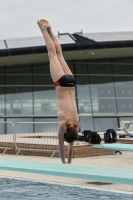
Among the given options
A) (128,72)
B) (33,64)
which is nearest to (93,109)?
(128,72)

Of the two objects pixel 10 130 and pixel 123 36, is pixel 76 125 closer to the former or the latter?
pixel 10 130

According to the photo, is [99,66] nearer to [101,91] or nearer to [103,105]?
[101,91]

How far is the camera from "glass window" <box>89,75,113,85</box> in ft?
77.8

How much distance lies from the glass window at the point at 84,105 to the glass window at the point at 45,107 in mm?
2015

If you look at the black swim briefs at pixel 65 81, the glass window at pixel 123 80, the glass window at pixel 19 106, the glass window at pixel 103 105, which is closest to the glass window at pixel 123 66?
the glass window at pixel 123 80

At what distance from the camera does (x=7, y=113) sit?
2214 cm

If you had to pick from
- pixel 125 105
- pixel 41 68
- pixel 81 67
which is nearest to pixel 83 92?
pixel 81 67

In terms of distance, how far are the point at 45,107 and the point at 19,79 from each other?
3.37 metres

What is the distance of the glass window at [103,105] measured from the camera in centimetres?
2258

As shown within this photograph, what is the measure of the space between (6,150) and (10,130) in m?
7.02

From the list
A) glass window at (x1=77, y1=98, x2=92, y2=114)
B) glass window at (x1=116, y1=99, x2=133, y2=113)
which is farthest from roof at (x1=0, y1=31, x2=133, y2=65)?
glass window at (x1=116, y1=99, x2=133, y2=113)

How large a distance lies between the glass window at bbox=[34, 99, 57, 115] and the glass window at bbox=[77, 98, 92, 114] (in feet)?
6.61

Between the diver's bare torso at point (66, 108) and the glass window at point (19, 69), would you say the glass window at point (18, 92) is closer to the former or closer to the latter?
the glass window at point (19, 69)

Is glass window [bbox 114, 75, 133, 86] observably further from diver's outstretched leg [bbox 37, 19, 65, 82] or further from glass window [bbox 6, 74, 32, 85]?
diver's outstretched leg [bbox 37, 19, 65, 82]
